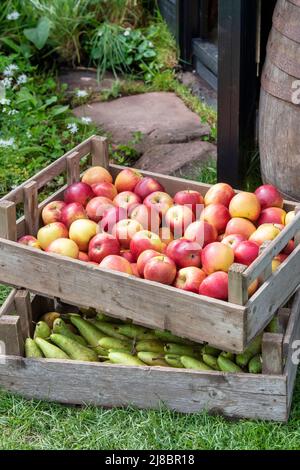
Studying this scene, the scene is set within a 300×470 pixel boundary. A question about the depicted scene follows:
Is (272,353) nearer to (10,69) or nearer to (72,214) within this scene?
(72,214)

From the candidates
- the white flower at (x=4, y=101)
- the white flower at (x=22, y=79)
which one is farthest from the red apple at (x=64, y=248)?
the white flower at (x=22, y=79)

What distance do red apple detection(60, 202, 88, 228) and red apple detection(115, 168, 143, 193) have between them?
11.0 inches

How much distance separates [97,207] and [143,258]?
468mm

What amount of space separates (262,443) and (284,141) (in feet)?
5.23

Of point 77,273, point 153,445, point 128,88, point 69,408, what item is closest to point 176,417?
point 153,445

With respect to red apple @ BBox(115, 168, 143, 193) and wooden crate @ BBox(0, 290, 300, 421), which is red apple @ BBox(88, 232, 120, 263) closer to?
wooden crate @ BBox(0, 290, 300, 421)

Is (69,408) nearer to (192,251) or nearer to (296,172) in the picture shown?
(192,251)

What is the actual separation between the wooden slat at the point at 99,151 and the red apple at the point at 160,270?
939mm

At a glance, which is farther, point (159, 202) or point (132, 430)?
point (159, 202)

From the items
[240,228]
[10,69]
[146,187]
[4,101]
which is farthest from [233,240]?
[10,69]

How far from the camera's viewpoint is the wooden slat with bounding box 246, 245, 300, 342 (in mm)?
3277

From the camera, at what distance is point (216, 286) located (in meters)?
3.36

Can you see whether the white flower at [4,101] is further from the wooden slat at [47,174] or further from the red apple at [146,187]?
the red apple at [146,187]

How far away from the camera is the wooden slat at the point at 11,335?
140 inches
